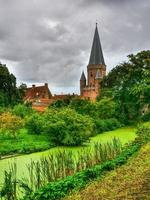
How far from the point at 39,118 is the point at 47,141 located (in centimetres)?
474

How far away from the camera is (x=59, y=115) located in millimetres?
27422

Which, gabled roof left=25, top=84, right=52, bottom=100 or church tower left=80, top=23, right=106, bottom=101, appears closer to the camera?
church tower left=80, top=23, right=106, bottom=101

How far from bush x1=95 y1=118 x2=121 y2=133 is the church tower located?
39.2 m

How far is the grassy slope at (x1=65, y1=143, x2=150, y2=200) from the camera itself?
28.6 ft

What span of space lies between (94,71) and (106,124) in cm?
5291

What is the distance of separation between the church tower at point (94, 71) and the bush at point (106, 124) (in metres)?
39.2

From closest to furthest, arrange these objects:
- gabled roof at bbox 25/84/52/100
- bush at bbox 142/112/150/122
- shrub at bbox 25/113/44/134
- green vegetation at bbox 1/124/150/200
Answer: green vegetation at bbox 1/124/150/200
shrub at bbox 25/113/44/134
bush at bbox 142/112/150/122
gabled roof at bbox 25/84/52/100

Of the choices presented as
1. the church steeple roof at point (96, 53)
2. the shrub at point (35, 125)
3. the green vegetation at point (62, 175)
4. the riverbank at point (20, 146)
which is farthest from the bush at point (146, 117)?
the church steeple roof at point (96, 53)

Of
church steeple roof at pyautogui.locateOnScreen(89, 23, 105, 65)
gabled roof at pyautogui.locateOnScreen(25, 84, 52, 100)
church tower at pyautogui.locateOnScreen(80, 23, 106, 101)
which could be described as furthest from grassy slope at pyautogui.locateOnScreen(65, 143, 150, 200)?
gabled roof at pyautogui.locateOnScreen(25, 84, 52, 100)

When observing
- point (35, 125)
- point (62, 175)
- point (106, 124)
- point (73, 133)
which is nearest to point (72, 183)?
point (62, 175)

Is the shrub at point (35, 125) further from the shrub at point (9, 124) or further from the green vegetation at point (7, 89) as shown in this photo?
the green vegetation at point (7, 89)

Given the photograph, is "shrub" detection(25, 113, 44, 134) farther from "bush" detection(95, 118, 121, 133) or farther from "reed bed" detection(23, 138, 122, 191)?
"reed bed" detection(23, 138, 122, 191)

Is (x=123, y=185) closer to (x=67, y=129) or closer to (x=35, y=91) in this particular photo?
(x=67, y=129)

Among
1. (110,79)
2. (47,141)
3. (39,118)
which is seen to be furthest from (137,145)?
(110,79)
